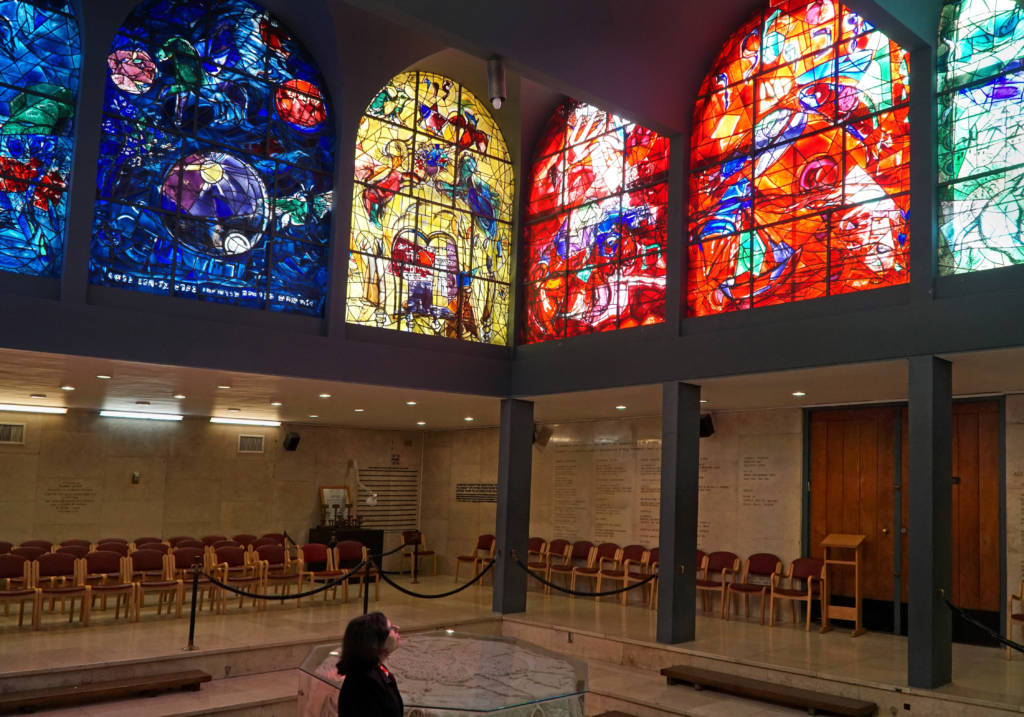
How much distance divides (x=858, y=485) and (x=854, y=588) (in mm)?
1348

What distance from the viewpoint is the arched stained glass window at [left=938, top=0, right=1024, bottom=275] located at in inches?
310

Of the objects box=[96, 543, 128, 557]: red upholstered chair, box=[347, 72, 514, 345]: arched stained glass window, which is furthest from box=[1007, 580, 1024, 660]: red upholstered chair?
box=[96, 543, 128, 557]: red upholstered chair

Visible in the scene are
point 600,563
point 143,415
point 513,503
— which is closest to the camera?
point 513,503

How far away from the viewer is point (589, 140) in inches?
482

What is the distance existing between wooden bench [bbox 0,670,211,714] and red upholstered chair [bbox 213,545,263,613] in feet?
8.86

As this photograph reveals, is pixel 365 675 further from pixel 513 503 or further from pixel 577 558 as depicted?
pixel 577 558

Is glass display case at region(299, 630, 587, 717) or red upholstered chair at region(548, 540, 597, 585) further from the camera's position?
red upholstered chair at region(548, 540, 597, 585)

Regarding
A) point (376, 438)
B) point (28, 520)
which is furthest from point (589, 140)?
point (28, 520)

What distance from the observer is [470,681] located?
5.46m

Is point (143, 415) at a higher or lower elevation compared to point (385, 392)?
lower

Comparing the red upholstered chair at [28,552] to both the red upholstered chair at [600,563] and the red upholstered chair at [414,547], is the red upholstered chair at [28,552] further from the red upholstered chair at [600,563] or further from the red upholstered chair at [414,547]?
the red upholstered chair at [600,563]

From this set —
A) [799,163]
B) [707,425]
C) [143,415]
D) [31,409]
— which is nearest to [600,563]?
[707,425]

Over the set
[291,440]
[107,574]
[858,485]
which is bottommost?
[107,574]

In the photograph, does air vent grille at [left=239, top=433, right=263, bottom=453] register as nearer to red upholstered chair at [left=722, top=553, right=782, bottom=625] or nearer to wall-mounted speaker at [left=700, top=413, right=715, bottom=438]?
wall-mounted speaker at [left=700, top=413, right=715, bottom=438]
